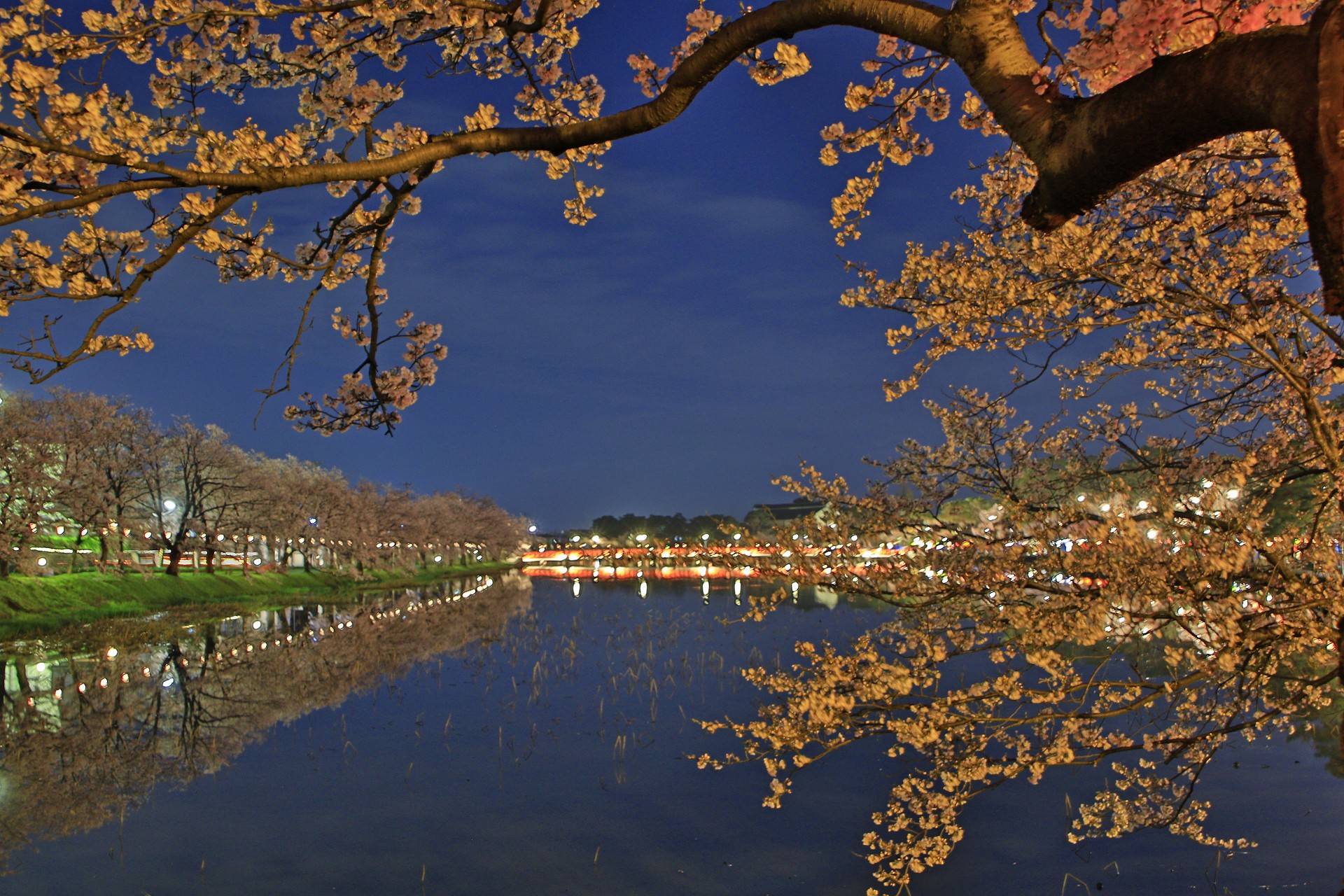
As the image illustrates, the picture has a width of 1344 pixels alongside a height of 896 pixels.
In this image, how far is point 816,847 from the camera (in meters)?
11.6

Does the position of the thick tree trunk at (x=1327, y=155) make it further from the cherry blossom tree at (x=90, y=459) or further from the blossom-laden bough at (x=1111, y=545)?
the cherry blossom tree at (x=90, y=459)

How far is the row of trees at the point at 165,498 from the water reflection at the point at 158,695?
27.6ft

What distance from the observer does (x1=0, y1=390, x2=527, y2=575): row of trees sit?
110 ft

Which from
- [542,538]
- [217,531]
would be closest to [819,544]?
[217,531]

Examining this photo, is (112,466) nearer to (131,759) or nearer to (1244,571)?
(131,759)

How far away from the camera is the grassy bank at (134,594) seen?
97.9ft

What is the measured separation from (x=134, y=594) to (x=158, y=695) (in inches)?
819

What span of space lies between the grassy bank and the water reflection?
226 centimetres

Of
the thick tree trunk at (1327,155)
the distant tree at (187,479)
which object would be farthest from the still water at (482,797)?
the distant tree at (187,479)

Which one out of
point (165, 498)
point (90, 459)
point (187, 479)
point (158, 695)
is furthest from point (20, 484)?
point (165, 498)

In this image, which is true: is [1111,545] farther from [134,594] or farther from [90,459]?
[90,459]

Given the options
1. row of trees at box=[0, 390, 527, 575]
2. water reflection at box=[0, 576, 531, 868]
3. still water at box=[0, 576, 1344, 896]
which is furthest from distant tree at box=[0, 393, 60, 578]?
still water at box=[0, 576, 1344, 896]

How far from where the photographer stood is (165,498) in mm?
57219

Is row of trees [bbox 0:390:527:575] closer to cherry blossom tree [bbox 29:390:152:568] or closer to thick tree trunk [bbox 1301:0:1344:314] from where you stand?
cherry blossom tree [bbox 29:390:152:568]
